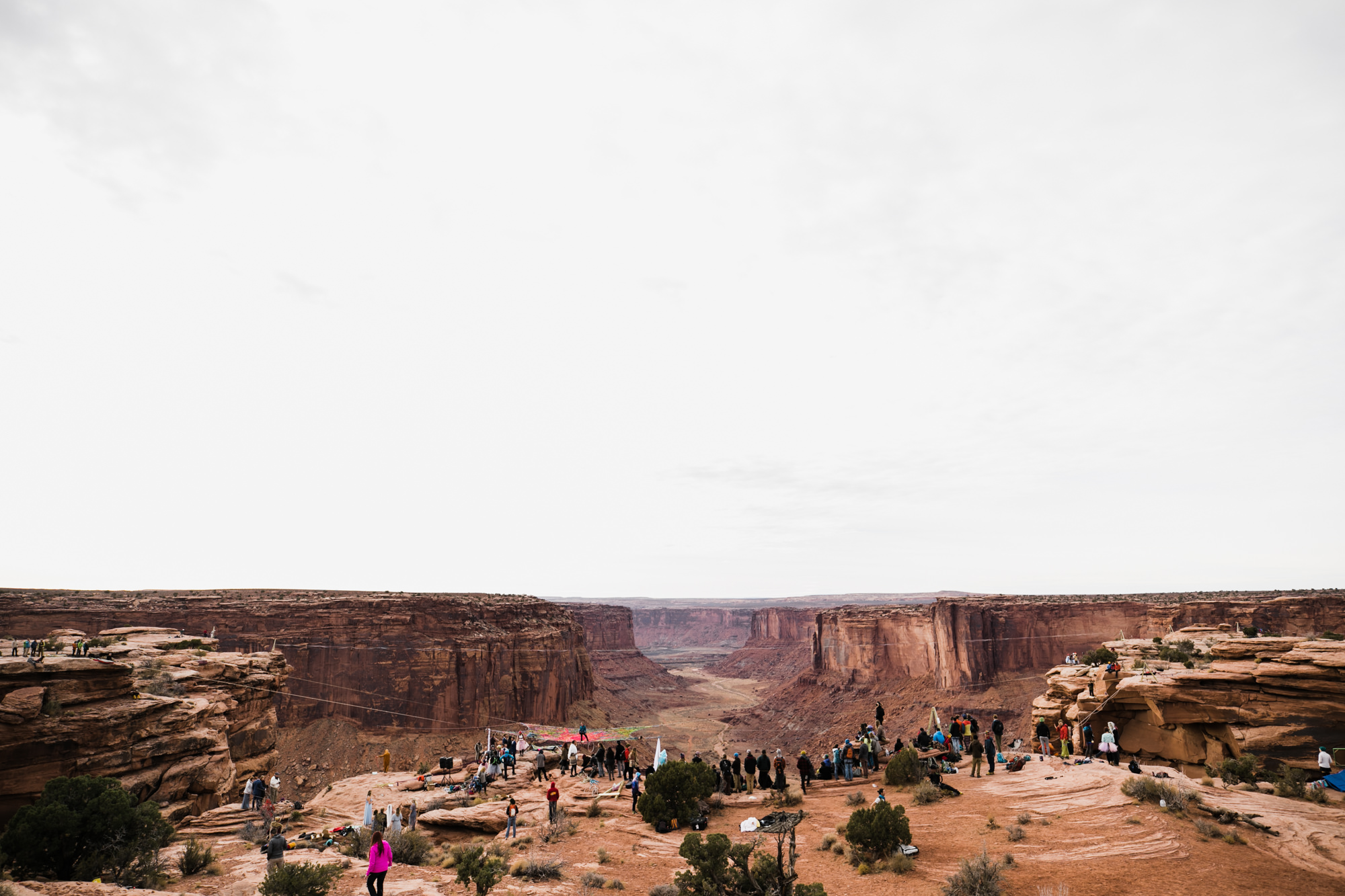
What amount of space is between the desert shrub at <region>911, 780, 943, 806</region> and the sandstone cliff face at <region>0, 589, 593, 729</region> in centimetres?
3241

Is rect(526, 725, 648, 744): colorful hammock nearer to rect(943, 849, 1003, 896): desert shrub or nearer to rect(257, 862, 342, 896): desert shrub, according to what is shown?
rect(257, 862, 342, 896): desert shrub

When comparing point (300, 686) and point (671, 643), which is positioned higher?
point (300, 686)

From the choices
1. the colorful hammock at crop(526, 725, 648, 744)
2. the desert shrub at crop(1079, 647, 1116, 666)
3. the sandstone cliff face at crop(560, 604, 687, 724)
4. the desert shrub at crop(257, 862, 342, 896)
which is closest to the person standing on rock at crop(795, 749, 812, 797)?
the colorful hammock at crop(526, 725, 648, 744)

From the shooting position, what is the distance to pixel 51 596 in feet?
133

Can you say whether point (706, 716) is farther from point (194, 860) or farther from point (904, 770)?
point (194, 860)

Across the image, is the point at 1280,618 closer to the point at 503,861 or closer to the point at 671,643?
the point at 503,861

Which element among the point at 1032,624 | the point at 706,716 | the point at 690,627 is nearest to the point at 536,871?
the point at 1032,624

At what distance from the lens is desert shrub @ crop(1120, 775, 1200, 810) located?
13758mm

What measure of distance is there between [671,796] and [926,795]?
766 cm

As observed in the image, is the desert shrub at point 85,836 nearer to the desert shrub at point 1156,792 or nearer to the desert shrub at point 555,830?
the desert shrub at point 555,830

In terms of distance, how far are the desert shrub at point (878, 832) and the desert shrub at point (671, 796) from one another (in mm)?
5918

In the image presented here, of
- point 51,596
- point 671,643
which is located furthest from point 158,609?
point 671,643

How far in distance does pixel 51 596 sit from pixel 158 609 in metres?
7.71

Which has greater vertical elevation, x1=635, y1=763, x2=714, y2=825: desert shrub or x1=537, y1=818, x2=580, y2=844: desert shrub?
x1=635, y1=763, x2=714, y2=825: desert shrub
